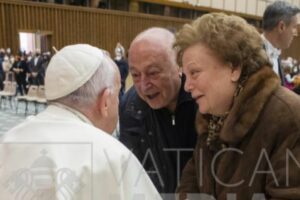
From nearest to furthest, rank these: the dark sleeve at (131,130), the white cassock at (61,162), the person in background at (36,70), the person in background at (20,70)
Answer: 1. the white cassock at (61,162)
2. the dark sleeve at (131,130)
3. the person in background at (36,70)
4. the person in background at (20,70)

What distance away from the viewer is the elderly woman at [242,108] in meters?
1.21

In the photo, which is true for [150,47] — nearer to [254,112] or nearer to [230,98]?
[230,98]

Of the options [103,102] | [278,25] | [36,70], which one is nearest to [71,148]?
[103,102]

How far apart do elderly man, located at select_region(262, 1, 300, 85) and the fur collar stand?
1737 mm

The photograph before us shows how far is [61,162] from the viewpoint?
1154 mm

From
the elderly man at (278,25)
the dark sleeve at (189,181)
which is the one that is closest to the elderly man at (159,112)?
the dark sleeve at (189,181)

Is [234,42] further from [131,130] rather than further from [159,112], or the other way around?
[131,130]

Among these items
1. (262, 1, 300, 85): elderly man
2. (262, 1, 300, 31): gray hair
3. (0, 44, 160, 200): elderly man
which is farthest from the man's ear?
(262, 1, 300, 31): gray hair

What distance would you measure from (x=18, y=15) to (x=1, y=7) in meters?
0.56

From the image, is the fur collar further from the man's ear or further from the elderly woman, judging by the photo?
the man's ear

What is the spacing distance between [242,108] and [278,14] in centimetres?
193

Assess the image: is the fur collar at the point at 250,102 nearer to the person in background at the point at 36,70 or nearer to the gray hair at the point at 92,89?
the gray hair at the point at 92,89

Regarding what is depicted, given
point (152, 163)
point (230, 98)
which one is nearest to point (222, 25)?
point (230, 98)

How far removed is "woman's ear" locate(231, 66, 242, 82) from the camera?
1.31 metres
